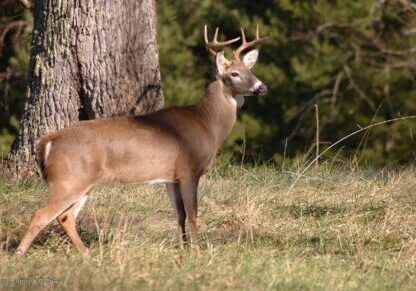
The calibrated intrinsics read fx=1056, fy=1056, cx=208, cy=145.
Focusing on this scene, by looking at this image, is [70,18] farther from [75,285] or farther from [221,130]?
[75,285]

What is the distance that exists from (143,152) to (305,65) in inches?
435

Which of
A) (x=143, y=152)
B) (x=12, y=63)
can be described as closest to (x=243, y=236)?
(x=143, y=152)

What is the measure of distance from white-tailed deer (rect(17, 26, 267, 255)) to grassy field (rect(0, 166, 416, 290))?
10.0 inches

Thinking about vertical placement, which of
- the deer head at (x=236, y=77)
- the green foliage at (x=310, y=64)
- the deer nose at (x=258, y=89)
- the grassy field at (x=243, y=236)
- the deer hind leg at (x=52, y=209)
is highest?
the deer head at (x=236, y=77)

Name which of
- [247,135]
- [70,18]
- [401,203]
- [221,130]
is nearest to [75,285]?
[221,130]

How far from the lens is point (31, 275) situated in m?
5.87

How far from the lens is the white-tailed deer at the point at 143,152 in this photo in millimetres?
6852

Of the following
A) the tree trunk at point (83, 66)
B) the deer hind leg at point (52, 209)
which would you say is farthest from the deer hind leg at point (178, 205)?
the tree trunk at point (83, 66)

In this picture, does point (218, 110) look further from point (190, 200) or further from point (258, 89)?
point (190, 200)

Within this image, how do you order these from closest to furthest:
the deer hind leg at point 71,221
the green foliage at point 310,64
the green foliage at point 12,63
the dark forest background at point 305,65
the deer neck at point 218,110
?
the deer hind leg at point 71,221, the deer neck at point 218,110, the green foliage at point 12,63, the dark forest background at point 305,65, the green foliage at point 310,64

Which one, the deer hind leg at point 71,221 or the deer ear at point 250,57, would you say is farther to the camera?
the deer ear at point 250,57

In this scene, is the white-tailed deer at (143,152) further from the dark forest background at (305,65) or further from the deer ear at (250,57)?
the dark forest background at (305,65)

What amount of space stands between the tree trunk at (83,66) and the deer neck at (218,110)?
122 centimetres

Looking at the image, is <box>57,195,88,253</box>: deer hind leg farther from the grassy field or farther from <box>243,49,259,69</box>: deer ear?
<box>243,49,259,69</box>: deer ear
